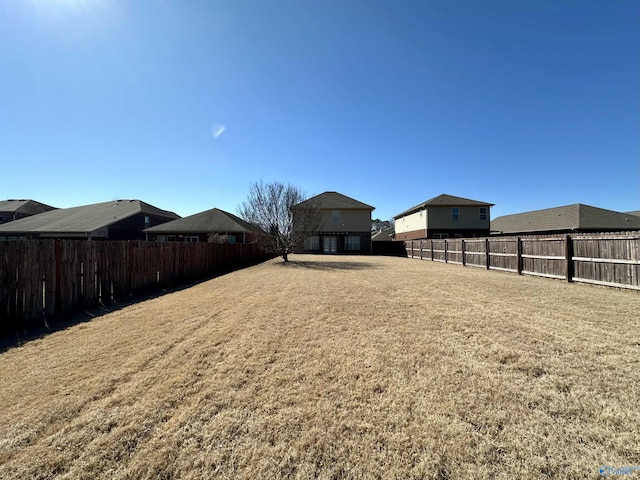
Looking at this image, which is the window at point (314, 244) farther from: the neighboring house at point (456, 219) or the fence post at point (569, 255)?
the fence post at point (569, 255)

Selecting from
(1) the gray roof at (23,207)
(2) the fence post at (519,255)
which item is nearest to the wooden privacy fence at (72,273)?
(2) the fence post at (519,255)

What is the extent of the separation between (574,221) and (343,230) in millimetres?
23227

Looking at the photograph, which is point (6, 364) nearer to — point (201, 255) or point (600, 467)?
point (600, 467)

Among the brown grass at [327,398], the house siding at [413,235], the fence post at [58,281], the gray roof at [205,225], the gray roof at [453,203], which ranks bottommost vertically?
the brown grass at [327,398]

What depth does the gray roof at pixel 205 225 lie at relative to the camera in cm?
2753

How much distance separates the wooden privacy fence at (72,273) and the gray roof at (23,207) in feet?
142

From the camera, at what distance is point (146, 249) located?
9250 mm

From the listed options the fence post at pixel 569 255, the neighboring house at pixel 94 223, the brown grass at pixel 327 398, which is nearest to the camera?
the brown grass at pixel 327 398

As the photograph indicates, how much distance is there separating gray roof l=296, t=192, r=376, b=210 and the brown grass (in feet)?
88.4

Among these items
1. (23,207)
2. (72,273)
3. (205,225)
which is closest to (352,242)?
(205,225)

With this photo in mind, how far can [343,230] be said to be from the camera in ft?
105

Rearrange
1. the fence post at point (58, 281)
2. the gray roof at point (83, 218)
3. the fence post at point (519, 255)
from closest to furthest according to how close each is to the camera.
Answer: the fence post at point (58, 281) → the fence post at point (519, 255) → the gray roof at point (83, 218)

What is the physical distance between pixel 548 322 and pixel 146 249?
1086cm

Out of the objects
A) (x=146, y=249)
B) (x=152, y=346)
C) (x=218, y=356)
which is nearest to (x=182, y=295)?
(x=146, y=249)
